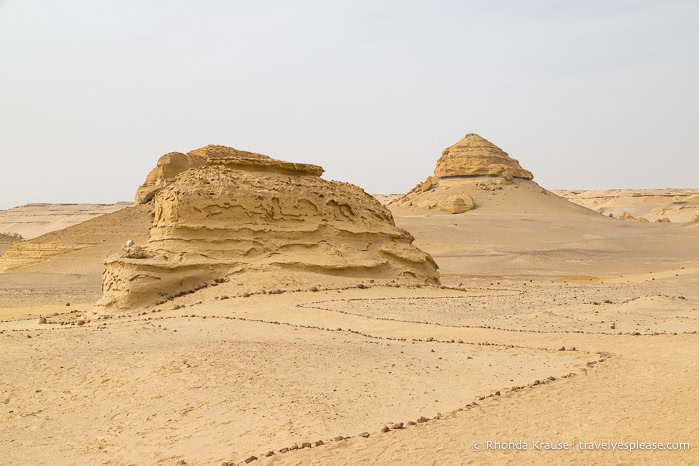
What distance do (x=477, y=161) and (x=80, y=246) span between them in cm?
3486

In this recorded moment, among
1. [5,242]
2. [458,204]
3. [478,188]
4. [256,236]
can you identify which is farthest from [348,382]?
[478,188]

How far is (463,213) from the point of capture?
50781 mm

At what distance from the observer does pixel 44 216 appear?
320ft

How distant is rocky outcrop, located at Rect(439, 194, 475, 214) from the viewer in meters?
51.3

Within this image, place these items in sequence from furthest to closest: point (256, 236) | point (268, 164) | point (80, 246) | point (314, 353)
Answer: point (80, 246)
point (268, 164)
point (256, 236)
point (314, 353)

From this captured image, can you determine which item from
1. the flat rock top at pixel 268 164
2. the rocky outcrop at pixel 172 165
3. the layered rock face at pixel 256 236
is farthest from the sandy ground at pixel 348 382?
the rocky outcrop at pixel 172 165

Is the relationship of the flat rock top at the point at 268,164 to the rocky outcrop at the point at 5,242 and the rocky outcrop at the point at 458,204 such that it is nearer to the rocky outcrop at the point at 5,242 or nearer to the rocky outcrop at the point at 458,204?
the rocky outcrop at the point at 5,242

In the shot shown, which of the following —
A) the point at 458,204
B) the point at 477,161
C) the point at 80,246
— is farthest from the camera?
the point at 477,161

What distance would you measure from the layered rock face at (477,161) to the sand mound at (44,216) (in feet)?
160

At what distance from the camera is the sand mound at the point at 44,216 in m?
84.9

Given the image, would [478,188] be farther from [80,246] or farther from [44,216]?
[44,216]

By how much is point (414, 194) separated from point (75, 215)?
60528mm

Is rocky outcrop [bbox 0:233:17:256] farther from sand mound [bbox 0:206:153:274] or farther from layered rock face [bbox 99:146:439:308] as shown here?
layered rock face [bbox 99:146:439:308]

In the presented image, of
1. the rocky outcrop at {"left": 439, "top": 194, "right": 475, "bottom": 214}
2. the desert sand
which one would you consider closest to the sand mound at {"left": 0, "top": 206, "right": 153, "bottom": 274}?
the desert sand
